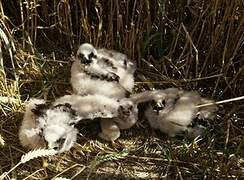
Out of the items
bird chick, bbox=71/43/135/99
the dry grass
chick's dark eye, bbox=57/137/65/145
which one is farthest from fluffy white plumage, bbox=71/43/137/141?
chick's dark eye, bbox=57/137/65/145

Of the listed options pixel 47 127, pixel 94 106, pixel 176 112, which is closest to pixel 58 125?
pixel 47 127

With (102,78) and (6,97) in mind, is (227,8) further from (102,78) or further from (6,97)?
(6,97)

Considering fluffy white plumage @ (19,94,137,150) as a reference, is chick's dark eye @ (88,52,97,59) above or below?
above

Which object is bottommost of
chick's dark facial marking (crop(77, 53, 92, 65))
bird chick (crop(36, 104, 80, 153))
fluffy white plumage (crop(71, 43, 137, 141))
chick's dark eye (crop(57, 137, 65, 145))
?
chick's dark eye (crop(57, 137, 65, 145))

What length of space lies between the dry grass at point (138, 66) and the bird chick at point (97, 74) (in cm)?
17

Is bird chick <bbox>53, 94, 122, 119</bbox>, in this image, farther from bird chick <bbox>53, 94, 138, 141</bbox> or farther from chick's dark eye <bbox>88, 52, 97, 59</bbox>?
chick's dark eye <bbox>88, 52, 97, 59</bbox>

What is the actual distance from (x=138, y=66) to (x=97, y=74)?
12.2 inches

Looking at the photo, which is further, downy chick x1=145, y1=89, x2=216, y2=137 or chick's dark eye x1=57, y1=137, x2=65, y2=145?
downy chick x1=145, y1=89, x2=216, y2=137

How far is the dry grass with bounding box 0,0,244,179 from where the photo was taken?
230 centimetres

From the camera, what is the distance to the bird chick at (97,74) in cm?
234

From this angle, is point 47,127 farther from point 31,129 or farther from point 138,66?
point 138,66

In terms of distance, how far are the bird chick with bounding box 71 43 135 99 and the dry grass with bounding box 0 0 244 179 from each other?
0.17m

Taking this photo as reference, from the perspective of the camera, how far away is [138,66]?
262 centimetres

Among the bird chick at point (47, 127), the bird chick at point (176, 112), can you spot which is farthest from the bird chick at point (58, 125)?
the bird chick at point (176, 112)
